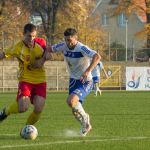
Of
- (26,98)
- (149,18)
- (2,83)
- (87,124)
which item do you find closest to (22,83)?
(26,98)

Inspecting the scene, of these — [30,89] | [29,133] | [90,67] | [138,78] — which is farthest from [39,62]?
[138,78]

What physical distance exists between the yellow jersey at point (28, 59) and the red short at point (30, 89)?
0.26 feet

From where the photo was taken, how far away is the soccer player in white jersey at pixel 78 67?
11711mm

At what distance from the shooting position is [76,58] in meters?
12.0

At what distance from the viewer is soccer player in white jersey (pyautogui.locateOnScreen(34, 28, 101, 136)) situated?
11.7 meters

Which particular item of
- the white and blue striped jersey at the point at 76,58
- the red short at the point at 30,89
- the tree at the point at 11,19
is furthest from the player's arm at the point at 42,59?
the tree at the point at 11,19

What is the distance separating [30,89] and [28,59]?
0.58 meters

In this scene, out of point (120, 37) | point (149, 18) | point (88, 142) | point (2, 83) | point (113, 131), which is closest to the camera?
point (88, 142)

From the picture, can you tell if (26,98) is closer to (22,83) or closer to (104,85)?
(22,83)

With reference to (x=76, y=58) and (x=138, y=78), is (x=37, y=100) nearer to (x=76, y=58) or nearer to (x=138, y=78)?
(x=76, y=58)

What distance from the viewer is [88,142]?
34.9 feet

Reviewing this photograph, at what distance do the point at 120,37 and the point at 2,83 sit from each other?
4088cm

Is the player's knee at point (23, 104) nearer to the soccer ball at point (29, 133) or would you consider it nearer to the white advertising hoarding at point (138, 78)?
the soccer ball at point (29, 133)

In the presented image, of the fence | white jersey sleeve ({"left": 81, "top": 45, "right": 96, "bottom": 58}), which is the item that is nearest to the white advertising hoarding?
the fence
